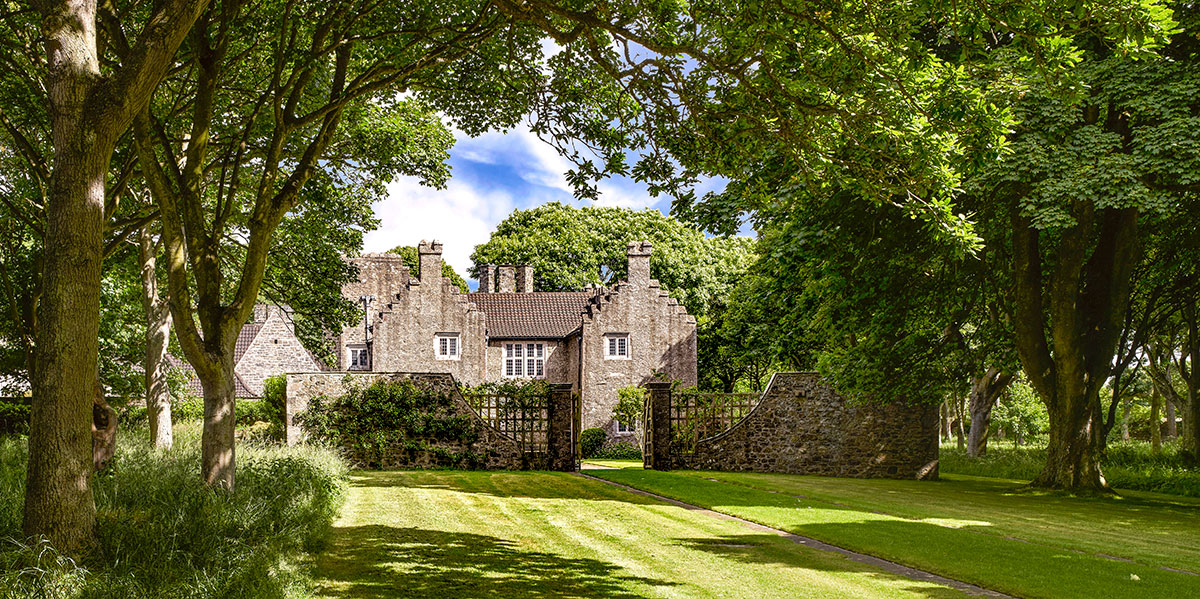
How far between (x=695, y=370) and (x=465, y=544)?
1494 inches

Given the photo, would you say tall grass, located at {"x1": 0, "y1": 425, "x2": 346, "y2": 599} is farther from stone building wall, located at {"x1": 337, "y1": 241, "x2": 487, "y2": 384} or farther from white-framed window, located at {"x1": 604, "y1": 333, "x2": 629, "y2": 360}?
white-framed window, located at {"x1": 604, "y1": 333, "x2": 629, "y2": 360}

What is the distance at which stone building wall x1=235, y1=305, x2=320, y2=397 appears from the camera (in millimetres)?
48562

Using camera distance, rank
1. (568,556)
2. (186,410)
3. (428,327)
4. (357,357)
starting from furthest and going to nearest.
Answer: (357,357), (428,327), (186,410), (568,556)

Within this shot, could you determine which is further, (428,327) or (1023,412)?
(1023,412)

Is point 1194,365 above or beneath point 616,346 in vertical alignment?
beneath

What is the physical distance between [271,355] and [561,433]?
2930cm

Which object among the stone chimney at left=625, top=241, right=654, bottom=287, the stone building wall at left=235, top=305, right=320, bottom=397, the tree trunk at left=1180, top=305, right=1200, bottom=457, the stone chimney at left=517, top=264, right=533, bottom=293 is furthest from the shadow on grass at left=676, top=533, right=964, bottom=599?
the stone chimney at left=517, top=264, right=533, bottom=293

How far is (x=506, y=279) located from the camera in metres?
56.2

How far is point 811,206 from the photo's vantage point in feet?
61.5

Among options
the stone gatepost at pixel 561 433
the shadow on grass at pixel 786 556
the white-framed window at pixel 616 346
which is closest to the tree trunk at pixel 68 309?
the shadow on grass at pixel 786 556

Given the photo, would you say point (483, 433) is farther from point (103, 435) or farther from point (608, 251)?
point (608, 251)

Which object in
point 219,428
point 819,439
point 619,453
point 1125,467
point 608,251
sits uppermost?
point 608,251

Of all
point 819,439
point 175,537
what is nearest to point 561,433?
point 819,439

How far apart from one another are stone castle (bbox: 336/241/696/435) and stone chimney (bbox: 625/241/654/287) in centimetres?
5
